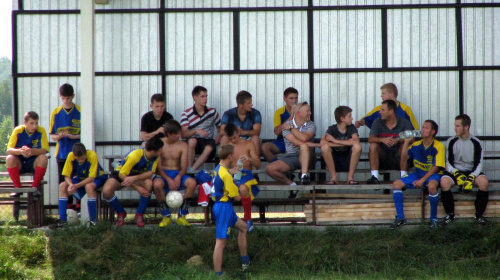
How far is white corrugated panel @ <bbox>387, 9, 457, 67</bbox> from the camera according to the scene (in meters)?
11.5

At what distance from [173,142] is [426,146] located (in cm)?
382

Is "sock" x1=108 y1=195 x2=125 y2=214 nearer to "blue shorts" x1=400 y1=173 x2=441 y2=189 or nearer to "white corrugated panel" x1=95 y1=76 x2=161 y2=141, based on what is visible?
"white corrugated panel" x1=95 y1=76 x2=161 y2=141

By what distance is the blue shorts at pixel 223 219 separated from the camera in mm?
7746

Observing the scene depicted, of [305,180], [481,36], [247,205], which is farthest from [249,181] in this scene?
[481,36]

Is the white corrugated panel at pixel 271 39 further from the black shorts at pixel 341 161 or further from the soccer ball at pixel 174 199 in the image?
the soccer ball at pixel 174 199

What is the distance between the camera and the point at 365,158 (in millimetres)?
11367

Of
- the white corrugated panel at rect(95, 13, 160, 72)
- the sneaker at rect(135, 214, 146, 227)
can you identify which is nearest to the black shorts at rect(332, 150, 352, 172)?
the sneaker at rect(135, 214, 146, 227)

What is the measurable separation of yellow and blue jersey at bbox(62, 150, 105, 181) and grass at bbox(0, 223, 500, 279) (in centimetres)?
91

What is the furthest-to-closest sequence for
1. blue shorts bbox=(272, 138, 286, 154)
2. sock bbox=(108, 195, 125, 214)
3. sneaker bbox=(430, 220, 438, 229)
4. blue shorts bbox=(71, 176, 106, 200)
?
1. blue shorts bbox=(272, 138, 286, 154)
2. blue shorts bbox=(71, 176, 106, 200)
3. sock bbox=(108, 195, 125, 214)
4. sneaker bbox=(430, 220, 438, 229)

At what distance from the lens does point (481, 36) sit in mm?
11477

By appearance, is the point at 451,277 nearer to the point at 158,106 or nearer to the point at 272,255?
the point at 272,255

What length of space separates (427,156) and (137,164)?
170 inches

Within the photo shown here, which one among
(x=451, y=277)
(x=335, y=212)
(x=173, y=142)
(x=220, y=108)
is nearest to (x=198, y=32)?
(x=220, y=108)

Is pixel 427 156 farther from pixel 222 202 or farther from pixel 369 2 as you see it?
pixel 222 202
